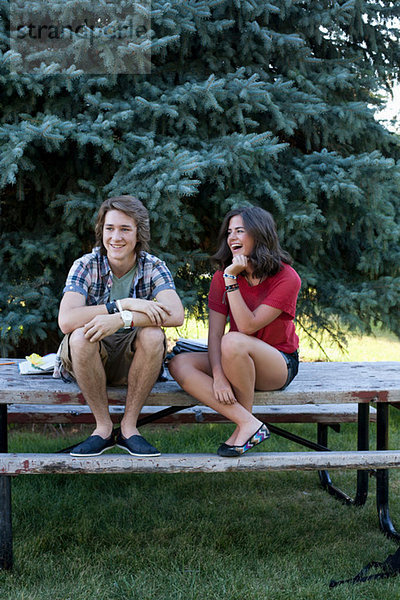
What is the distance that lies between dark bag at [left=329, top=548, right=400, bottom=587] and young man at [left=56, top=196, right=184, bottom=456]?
1.11 meters

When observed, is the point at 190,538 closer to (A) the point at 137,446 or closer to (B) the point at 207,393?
(A) the point at 137,446

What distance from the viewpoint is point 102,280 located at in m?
3.12

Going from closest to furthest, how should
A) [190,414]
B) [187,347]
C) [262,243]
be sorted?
[262,243] < [187,347] < [190,414]

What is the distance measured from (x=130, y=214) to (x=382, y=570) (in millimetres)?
2199

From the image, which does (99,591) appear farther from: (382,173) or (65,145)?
(382,173)

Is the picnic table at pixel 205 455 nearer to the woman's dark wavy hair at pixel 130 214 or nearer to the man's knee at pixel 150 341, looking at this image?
the man's knee at pixel 150 341

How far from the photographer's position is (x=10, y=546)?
108 inches

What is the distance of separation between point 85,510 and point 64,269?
2.25 meters

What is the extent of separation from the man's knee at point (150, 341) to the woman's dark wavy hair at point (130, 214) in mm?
568

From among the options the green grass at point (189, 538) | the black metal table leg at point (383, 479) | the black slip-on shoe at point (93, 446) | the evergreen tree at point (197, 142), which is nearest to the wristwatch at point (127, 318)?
the black slip-on shoe at point (93, 446)

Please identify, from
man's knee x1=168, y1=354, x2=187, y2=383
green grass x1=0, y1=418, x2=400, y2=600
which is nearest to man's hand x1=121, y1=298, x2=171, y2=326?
man's knee x1=168, y1=354, x2=187, y2=383

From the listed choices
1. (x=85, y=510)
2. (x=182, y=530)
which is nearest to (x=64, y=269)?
(x=85, y=510)

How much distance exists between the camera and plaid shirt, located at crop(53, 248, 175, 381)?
301 centimetres

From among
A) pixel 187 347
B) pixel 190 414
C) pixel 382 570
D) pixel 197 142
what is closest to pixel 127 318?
pixel 187 347
